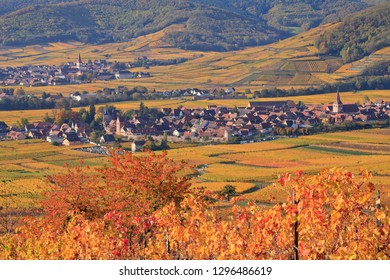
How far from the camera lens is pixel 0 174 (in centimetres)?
4778

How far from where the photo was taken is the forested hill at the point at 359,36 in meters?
127

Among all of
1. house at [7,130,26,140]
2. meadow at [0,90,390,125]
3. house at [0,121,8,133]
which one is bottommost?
meadow at [0,90,390,125]

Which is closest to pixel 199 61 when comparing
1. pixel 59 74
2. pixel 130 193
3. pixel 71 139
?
pixel 59 74

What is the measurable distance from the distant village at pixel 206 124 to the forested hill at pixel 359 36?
41.4m

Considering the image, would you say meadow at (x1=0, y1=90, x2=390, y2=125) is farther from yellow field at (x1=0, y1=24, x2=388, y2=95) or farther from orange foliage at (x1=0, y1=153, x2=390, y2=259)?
orange foliage at (x1=0, y1=153, x2=390, y2=259)

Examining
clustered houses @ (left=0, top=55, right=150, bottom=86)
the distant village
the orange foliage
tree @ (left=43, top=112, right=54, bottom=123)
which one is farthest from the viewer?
clustered houses @ (left=0, top=55, right=150, bottom=86)

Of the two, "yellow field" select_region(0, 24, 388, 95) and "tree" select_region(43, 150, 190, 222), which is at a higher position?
"tree" select_region(43, 150, 190, 222)

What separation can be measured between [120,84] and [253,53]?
40.8 m

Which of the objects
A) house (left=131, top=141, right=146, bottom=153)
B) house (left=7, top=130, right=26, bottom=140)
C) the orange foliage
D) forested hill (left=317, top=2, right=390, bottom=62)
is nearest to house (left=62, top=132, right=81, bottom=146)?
house (left=7, top=130, right=26, bottom=140)

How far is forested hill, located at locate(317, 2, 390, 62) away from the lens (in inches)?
4995

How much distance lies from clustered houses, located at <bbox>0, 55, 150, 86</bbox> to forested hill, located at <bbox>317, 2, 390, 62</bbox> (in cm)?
3172

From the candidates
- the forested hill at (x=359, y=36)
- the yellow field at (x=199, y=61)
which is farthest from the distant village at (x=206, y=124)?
the forested hill at (x=359, y=36)

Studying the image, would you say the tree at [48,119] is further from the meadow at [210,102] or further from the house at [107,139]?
the house at [107,139]
